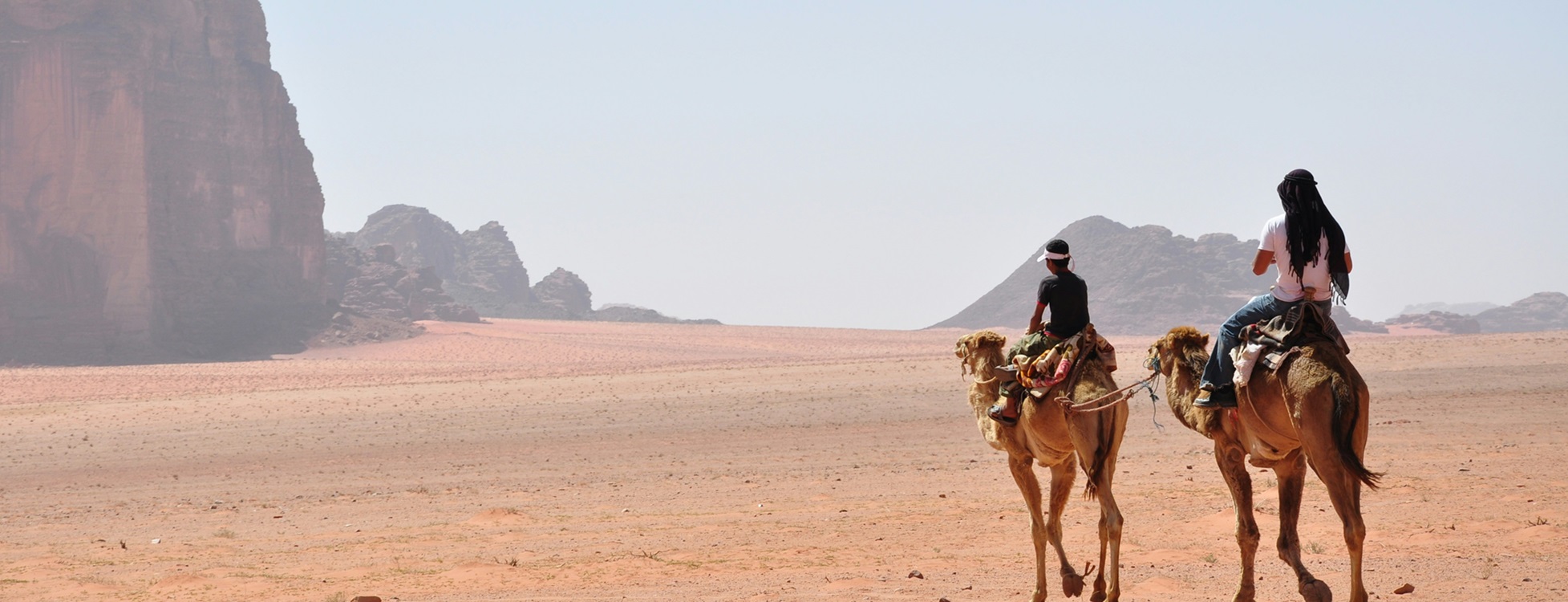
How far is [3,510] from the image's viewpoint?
18.4 meters

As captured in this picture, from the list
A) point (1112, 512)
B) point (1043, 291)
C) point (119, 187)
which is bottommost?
point (1112, 512)

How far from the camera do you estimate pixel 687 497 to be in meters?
17.0

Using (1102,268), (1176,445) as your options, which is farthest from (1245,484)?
(1102,268)

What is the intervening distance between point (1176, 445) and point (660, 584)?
492 inches

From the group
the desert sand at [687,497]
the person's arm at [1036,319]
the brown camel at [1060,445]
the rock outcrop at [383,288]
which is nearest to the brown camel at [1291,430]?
the brown camel at [1060,445]

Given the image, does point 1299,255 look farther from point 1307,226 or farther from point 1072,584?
point 1072,584

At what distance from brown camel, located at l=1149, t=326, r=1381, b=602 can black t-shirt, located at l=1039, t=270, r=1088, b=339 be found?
53 centimetres

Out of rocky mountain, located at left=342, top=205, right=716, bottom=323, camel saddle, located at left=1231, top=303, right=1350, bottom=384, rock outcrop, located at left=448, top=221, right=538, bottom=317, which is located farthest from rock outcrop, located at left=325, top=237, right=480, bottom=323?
camel saddle, located at left=1231, top=303, right=1350, bottom=384

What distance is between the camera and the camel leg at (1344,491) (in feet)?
23.4

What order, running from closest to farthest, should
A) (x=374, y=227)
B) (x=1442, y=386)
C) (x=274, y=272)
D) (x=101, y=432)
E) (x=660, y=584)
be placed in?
(x=660, y=584)
(x=101, y=432)
(x=1442, y=386)
(x=274, y=272)
(x=374, y=227)

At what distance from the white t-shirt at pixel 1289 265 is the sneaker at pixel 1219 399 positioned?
0.64 m

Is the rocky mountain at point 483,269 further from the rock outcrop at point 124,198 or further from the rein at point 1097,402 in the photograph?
the rein at point 1097,402

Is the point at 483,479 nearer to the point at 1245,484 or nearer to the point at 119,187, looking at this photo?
the point at 1245,484

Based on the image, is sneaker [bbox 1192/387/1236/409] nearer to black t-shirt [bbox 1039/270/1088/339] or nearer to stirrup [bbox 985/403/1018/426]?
black t-shirt [bbox 1039/270/1088/339]
